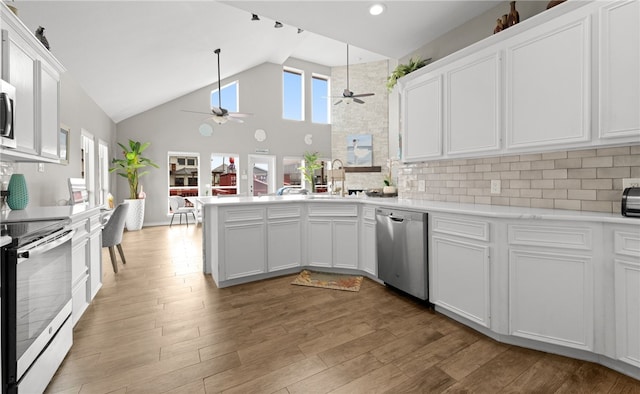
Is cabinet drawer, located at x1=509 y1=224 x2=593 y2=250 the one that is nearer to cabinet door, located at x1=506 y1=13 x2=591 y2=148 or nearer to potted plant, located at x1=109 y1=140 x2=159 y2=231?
cabinet door, located at x1=506 y1=13 x2=591 y2=148

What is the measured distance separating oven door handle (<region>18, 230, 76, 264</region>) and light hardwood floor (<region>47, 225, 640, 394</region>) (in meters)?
0.76

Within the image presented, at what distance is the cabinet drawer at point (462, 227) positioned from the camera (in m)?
2.04

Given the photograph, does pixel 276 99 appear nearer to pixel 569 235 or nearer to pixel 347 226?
pixel 347 226

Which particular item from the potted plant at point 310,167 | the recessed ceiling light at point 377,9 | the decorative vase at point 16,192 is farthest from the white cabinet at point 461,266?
the potted plant at point 310,167

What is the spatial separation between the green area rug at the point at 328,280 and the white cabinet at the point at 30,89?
96.7 inches

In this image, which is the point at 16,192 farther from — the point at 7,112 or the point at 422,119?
the point at 422,119

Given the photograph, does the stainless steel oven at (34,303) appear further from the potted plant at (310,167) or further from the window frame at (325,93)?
the window frame at (325,93)

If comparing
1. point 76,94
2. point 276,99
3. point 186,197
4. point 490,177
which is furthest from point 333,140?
point 490,177

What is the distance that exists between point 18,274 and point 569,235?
2943mm

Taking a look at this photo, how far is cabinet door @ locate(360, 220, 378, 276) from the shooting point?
3092 millimetres

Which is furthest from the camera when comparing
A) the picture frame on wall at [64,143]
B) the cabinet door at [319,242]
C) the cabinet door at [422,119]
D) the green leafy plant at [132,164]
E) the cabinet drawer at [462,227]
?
the green leafy plant at [132,164]

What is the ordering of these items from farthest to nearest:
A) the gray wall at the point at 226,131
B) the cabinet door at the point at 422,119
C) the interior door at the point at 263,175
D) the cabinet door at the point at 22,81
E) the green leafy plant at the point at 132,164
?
the interior door at the point at 263,175, the gray wall at the point at 226,131, the green leafy plant at the point at 132,164, the cabinet door at the point at 422,119, the cabinet door at the point at 22,81

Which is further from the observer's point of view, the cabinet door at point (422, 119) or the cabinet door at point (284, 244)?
the cabinet door at point (284, 244)

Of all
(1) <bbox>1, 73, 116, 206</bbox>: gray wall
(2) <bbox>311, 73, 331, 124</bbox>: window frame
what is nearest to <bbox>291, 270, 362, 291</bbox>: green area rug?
(1) <bbox>1, 73, 116, 206</bbox>: gray wall
